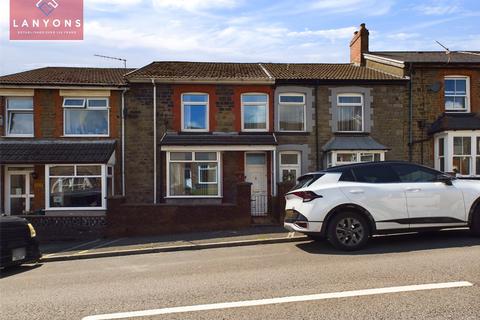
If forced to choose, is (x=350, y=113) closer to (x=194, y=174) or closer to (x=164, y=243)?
(x=194, y=174)

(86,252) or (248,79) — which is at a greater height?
(248,79)

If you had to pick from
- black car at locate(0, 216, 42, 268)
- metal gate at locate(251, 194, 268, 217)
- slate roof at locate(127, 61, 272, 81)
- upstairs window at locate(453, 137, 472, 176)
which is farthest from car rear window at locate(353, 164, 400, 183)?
upstairs window at locate(453, 137, 472, 176)

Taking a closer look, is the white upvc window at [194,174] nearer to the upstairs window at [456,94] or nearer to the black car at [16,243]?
the black car at [16,243]

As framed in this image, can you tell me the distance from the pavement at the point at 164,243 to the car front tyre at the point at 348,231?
6.17ft

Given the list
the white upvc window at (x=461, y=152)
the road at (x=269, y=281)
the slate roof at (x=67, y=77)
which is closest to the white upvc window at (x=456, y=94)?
the white upvc window at (x=461, y=152)

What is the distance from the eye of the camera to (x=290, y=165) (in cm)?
1730

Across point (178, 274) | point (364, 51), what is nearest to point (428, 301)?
point (178, 274)

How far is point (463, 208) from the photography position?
8.74 m

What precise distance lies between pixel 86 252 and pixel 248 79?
9038 millimetres

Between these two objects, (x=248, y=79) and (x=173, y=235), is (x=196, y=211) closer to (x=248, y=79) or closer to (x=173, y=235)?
(x=173, y=235)

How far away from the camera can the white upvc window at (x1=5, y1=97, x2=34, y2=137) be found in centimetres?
1669

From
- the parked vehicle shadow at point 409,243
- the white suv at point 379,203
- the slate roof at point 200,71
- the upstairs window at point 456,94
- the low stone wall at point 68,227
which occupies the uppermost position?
the slate roof at point 200,71

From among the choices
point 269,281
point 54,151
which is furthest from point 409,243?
point 54,151

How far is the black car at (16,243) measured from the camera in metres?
8.58
